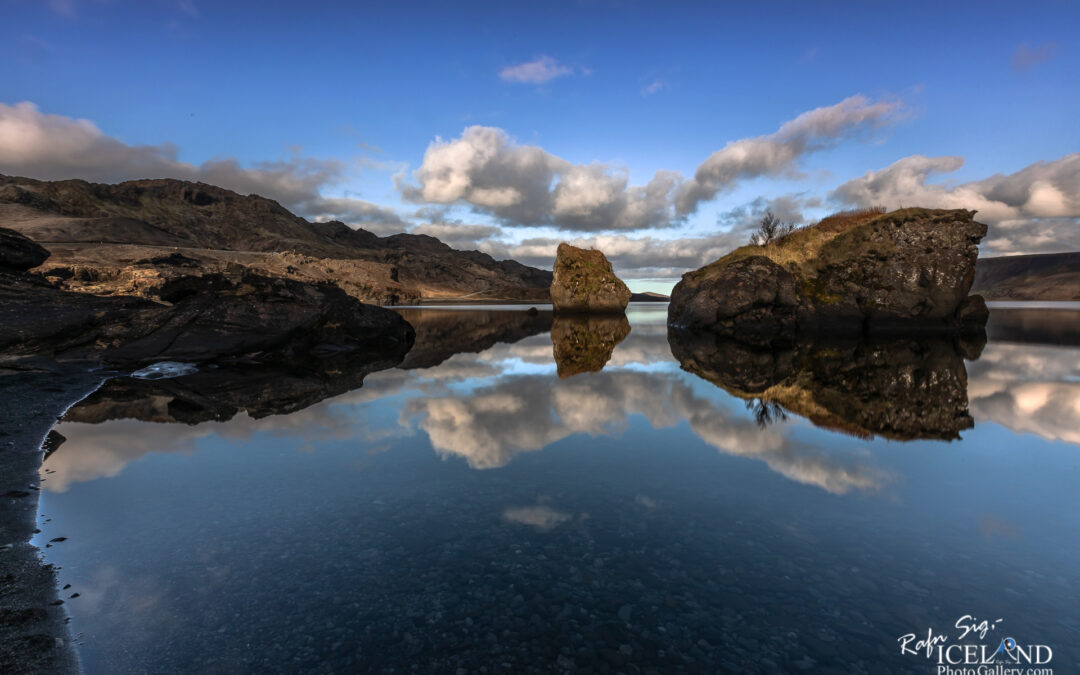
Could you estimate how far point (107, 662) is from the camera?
11.3 ft

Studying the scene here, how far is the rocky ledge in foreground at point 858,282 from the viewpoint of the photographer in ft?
110

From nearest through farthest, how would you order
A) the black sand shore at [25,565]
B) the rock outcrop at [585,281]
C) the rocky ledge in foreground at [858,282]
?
1. the black sand shore at [25,565]
2. the rocky ledge in foreground at [858,282]
3. the rock outcrop at [585,281]

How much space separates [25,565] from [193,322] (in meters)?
20.0

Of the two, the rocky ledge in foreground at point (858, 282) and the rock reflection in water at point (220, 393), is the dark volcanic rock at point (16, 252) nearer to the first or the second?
the rock reflection in water at point (220, 393)

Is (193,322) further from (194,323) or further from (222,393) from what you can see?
(222,393)

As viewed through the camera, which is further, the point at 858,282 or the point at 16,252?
the point at 858,282

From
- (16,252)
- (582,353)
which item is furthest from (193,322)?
(582,353)

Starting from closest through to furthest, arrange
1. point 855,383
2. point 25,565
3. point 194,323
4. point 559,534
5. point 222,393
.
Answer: point 25,565 → point 559,534 → point 222,393 → point 855,383 → point 194,323

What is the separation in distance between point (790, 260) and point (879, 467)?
113ft

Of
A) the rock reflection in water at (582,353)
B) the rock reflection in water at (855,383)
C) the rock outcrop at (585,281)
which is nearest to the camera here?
the rock reflection in water at (855,383)

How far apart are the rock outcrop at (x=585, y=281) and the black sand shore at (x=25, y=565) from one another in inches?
2644

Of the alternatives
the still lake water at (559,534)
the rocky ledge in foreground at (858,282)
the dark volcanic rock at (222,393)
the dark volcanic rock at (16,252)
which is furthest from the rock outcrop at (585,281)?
the still lake water at (559,534)

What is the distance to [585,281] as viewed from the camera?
7588cm

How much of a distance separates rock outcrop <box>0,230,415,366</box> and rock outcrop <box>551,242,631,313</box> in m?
50.2
